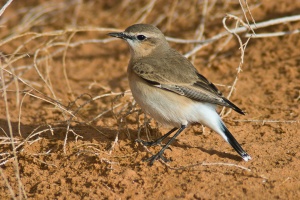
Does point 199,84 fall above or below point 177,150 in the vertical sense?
above

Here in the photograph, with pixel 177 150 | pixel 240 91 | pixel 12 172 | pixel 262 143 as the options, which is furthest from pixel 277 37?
pixel 12 172

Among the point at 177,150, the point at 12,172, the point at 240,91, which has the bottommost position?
the point at 240,91

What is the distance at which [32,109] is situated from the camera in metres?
8.04

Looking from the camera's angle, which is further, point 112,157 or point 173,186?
point 112,157

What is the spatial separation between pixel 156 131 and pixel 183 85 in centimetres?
96

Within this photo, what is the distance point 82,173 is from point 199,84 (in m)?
1.81

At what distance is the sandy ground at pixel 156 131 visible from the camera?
17.4ft

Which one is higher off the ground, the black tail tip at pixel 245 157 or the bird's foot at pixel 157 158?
the bird's foot at pixel 157 158

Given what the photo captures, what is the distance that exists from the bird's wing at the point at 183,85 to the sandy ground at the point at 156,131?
632 mm

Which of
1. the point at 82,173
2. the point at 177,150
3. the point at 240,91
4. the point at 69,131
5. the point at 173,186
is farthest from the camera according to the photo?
the point at 240,91

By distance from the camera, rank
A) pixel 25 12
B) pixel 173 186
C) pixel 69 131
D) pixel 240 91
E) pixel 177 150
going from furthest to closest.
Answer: pixel 25 12, pixel 240 91, pixel 69 131, pixel 177 150, pixel 173 186

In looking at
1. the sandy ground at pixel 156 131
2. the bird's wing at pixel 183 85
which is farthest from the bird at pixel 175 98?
the sandy ground at pixel 156 131

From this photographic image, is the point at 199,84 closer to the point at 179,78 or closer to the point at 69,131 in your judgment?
the point at 179,78

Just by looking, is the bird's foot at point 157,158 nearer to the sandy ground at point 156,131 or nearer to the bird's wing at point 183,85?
the sandy ground at point 156,131
